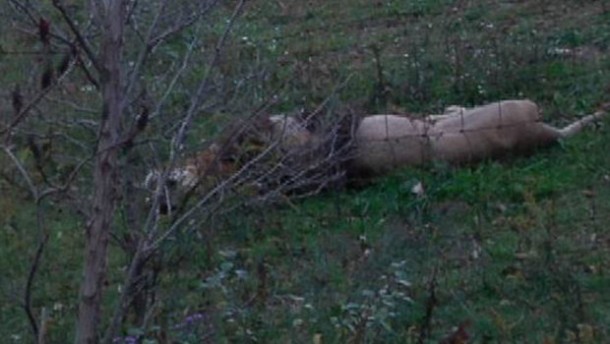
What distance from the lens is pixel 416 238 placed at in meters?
8.16

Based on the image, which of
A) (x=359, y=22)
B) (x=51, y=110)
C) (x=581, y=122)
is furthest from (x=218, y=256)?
(x=359, y=22)

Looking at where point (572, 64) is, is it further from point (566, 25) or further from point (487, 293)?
point (487, 293)

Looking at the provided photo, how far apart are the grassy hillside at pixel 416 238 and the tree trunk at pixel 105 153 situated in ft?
4.00

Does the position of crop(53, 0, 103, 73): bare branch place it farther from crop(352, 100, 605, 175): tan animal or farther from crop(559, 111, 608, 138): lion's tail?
crop(559, 111, 608, 138): lion's tail

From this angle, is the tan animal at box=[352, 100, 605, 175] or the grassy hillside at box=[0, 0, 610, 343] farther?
the tan animal at box=[352, 100, 605, 175]

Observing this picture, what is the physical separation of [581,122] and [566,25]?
8.32 ft

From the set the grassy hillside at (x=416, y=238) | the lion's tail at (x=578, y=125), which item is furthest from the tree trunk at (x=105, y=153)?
the lion's tail at (x=578, y=125)

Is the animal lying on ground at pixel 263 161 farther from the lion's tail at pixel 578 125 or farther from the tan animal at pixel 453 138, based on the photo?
the lion's tail at pixel 578 125

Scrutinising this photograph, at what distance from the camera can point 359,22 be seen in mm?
13844

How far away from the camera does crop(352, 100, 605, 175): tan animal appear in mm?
9586

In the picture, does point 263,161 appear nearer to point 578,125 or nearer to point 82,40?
point 82,40

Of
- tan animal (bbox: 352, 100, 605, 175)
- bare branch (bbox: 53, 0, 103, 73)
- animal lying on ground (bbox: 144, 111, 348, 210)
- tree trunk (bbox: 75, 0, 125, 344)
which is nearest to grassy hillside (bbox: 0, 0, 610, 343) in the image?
tan animal (bbox: 352, 100, 605, 175)

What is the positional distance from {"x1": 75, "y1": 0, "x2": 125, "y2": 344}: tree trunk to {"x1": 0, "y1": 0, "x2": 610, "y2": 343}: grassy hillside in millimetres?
1219

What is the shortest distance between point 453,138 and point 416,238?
1587 millimetres
